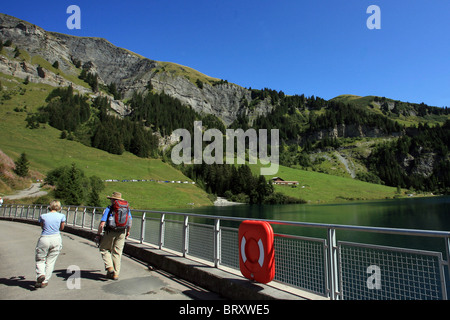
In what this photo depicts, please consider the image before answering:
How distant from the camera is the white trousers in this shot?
6.87 m

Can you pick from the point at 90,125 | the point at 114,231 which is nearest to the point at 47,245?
the point at 114,231

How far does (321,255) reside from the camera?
5.82m

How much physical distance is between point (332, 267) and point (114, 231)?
19.5 ft

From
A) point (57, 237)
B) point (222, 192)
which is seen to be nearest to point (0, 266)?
point (57, 237)

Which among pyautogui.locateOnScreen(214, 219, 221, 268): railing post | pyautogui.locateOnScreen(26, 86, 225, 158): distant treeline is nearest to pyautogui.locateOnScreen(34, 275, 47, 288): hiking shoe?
pyautogui.locateOnScreen(214, 219, 221, 268): railing post

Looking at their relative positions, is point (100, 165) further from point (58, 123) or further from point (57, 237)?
point (57, 237)

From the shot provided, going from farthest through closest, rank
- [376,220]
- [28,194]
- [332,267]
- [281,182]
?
[281,182]
[376,220]
[28,194]
[332,267]

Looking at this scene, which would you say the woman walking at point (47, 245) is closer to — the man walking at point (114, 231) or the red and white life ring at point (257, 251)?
the man walking at point (114, 231)

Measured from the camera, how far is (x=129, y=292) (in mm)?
6445

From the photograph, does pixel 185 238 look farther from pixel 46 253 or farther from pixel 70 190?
pixel 70 190

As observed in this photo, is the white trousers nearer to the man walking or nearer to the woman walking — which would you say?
the woman walking

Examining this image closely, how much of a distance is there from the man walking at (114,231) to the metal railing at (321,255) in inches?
68.6

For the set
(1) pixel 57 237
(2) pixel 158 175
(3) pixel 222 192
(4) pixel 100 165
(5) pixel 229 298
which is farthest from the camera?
(3) pixel 222 192
